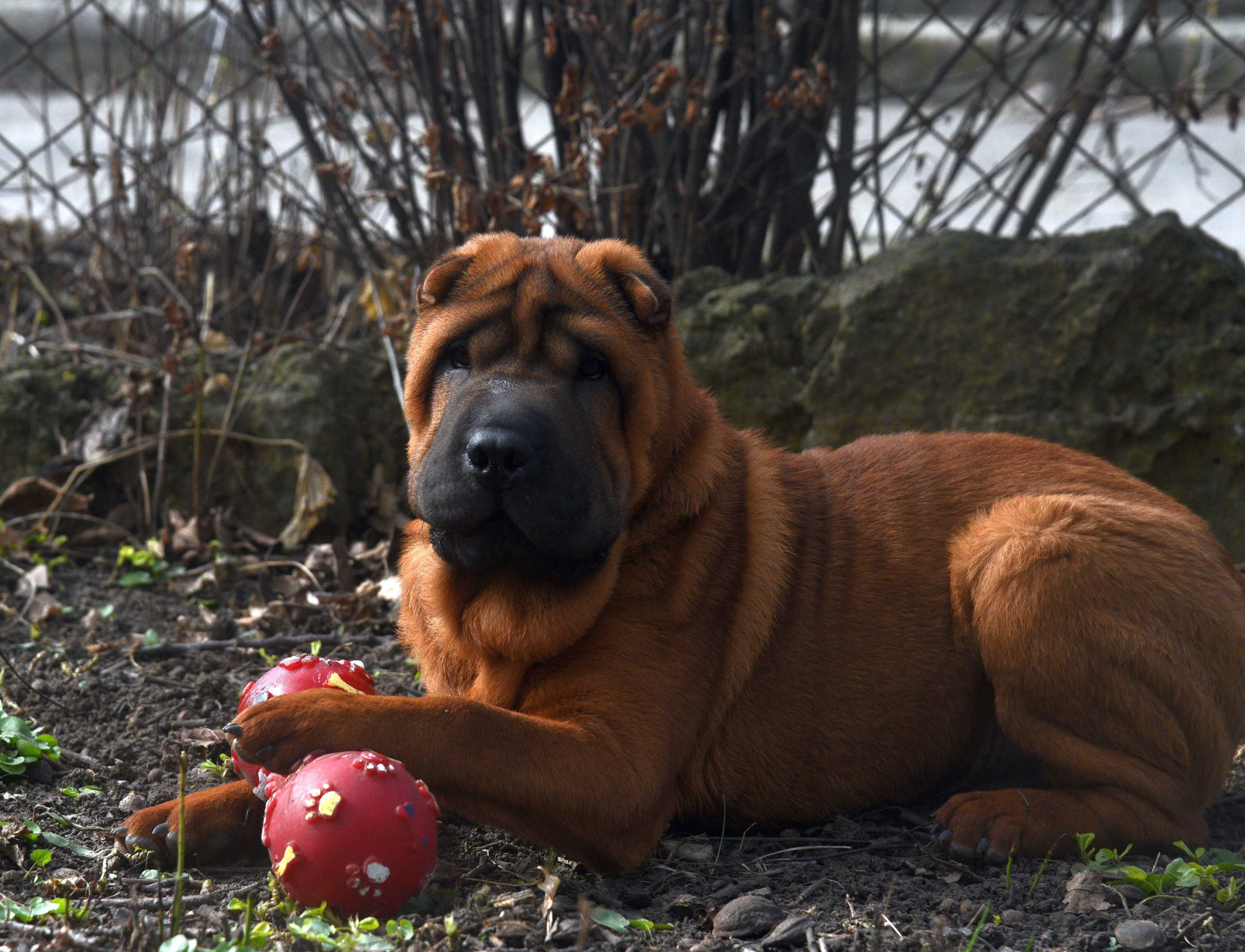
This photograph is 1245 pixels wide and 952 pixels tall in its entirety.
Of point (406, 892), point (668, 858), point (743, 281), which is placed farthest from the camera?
point (743, 281)

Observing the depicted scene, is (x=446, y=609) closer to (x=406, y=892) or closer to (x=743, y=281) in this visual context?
(x=406, y=892)

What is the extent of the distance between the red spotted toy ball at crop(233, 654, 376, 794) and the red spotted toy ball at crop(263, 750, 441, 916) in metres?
0.50

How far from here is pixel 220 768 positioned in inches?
145

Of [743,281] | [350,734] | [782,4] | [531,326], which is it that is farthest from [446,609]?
[782,4]

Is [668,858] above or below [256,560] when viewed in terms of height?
below

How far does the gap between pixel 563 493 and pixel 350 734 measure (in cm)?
75

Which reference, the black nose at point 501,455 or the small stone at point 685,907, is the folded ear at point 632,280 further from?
the small stone at point 685,907

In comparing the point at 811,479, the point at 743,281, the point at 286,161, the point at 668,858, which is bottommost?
the point at 668,858

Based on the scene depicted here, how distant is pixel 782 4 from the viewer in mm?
6363

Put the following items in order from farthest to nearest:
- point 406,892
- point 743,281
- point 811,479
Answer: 1. point 743,281
2. point 811,479
3. point 406,892

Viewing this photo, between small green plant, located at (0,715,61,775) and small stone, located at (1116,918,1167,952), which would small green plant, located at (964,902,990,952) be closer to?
small stone, located at (1116,918,1167,952)

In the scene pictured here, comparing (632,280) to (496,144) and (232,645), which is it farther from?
(496,144)

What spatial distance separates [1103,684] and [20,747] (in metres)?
3.03

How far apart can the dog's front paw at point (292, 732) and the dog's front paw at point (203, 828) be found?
1.04ft
